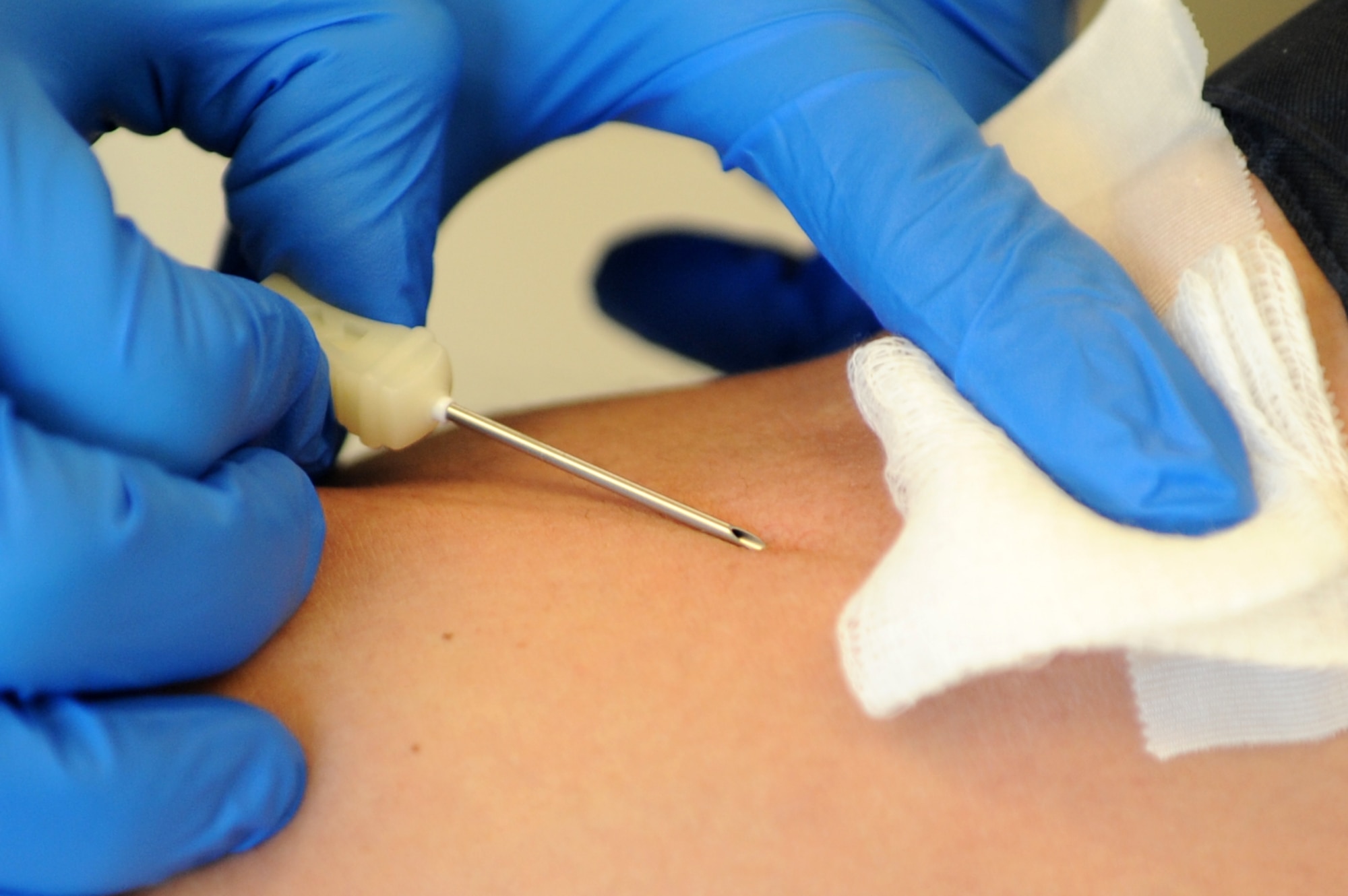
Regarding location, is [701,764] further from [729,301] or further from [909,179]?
[729,301]

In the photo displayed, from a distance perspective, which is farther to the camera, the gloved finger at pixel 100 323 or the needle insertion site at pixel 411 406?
the needle insertion site at pixel 411 406

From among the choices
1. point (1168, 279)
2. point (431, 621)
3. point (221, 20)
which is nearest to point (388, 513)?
point (431, 621)

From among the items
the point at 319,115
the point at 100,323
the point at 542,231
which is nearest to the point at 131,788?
the point at 100,323

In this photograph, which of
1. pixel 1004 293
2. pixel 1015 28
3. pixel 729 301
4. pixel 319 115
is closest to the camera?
pixel 1004 293

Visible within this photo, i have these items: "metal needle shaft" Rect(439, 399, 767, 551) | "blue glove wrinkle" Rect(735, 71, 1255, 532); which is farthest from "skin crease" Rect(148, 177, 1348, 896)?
"blue glove wrinkle" Rect(735, 71, 1255, 532)

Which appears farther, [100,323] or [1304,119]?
[1304,119]

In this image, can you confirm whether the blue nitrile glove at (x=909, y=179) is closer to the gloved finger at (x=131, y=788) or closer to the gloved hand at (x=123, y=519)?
the gloved hand at (x=123, y=519)

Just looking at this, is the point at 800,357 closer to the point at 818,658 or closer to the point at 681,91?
the point at 681,91

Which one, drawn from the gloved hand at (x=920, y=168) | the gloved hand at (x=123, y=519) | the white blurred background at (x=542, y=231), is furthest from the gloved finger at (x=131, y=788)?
the white blurred background at (x=542, y=231)
